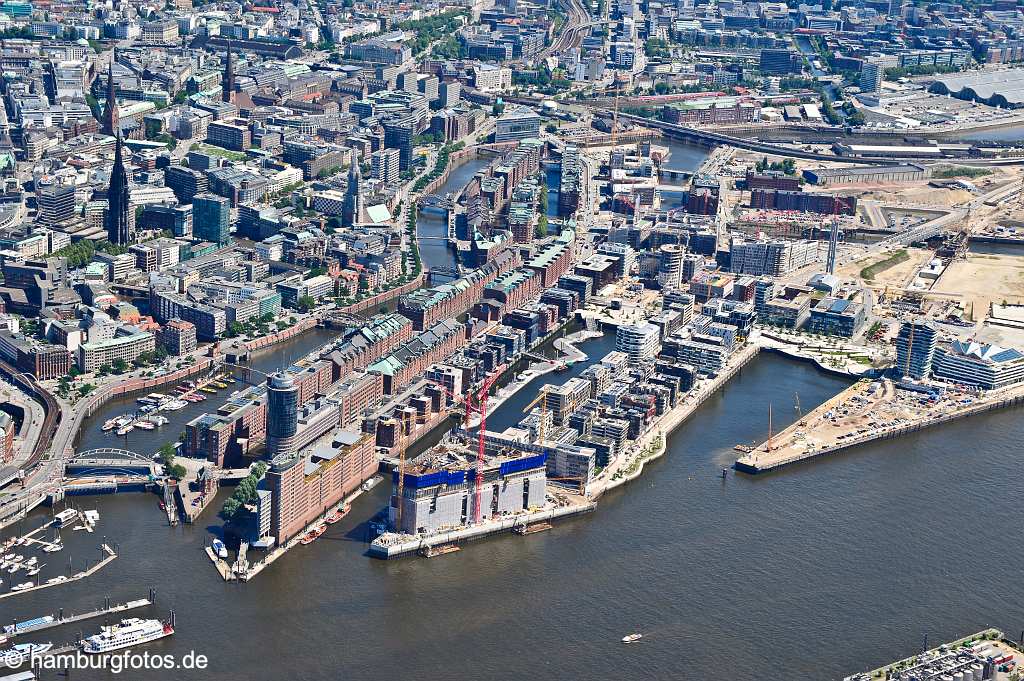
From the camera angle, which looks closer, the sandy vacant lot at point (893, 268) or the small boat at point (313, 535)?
the small boat at point (313, 535)

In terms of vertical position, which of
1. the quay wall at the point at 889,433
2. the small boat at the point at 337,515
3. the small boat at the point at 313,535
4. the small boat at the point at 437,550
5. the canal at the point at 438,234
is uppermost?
the canal at the point at 438,234

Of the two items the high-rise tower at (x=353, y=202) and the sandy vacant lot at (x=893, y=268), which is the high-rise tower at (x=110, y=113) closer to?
the high-rise tower at (x=353, y=202)

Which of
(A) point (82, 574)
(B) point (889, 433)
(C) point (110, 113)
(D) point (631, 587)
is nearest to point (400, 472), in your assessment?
(D) point (631, 587)

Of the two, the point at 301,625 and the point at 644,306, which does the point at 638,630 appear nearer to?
the point at 301,625

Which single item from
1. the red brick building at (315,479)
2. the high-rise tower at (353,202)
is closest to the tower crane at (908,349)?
the red brick building at (315,479)

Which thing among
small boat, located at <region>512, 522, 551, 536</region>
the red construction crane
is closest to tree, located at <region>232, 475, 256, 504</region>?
the red construction crane

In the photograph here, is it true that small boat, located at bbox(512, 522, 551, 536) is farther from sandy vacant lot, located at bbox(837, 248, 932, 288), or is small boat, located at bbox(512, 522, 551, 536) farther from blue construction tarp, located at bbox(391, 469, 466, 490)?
sandy vacant lot, located at bbox(837, 248, 932, 288)

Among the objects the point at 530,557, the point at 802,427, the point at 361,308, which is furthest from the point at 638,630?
the point at 361,308
